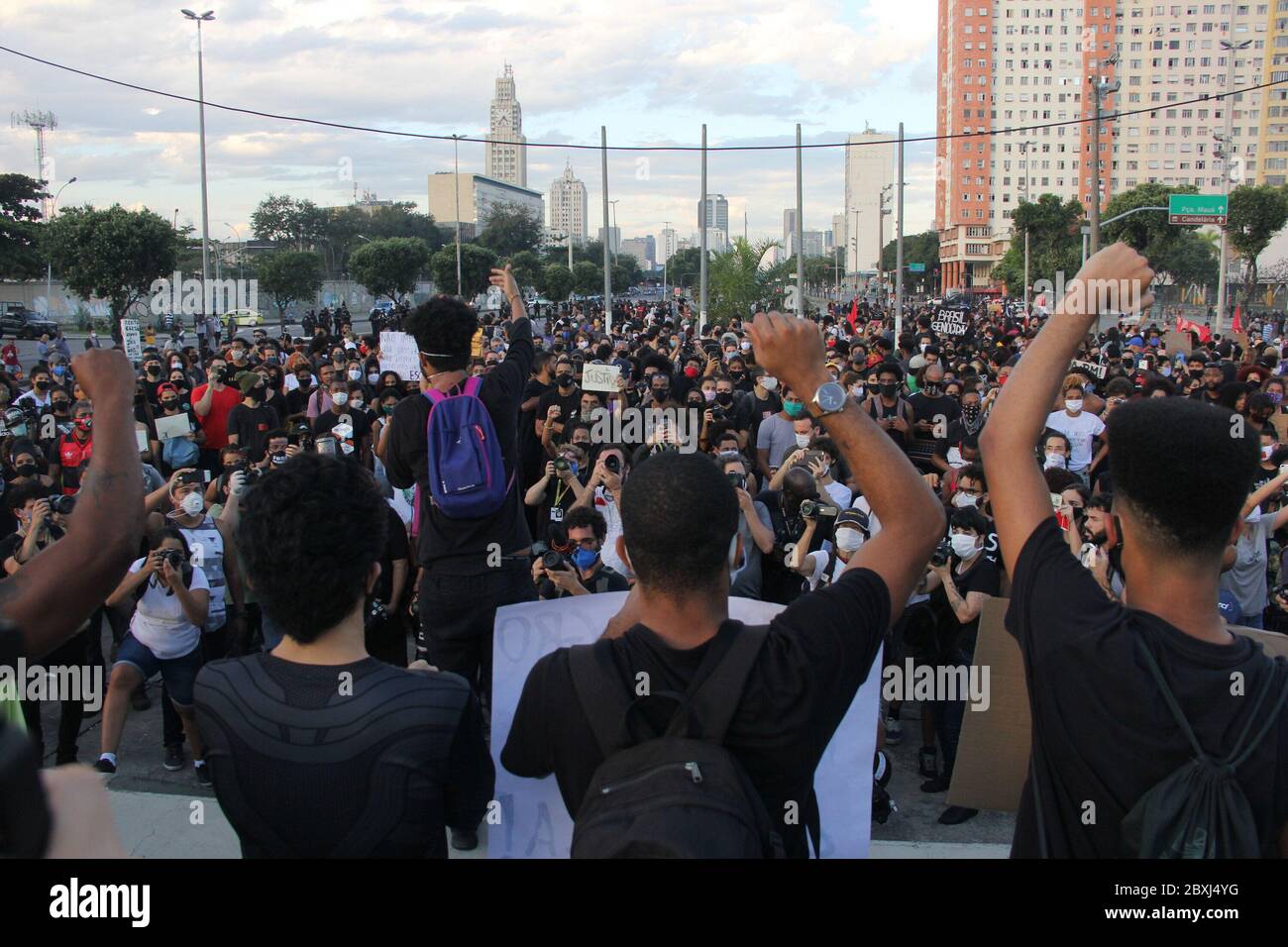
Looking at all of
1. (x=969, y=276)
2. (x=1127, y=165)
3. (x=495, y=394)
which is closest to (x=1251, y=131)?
(x=1127, y=165)

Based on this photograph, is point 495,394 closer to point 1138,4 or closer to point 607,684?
point 607,684

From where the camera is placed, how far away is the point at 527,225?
266 ft

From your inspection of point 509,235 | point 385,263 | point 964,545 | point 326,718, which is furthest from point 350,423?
point 509,235

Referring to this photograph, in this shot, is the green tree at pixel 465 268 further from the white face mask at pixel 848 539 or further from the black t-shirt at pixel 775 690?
the black t-shirt at pixel 775 690

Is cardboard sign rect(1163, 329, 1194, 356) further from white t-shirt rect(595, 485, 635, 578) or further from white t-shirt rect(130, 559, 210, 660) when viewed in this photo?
white t-shirt rect(130, 559, 210, 660)

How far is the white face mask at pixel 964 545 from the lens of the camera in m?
5.94

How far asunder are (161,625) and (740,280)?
23.9 m

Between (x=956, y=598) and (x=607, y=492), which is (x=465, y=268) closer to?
(x=607, y=492)

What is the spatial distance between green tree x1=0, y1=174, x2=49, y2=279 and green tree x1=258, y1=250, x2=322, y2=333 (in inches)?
526

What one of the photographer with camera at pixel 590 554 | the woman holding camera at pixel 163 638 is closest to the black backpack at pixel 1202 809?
the photographer with camera at pixel 590 554

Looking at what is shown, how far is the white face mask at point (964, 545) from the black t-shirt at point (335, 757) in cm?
437
